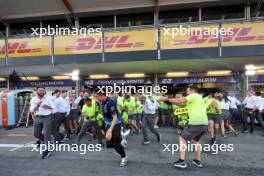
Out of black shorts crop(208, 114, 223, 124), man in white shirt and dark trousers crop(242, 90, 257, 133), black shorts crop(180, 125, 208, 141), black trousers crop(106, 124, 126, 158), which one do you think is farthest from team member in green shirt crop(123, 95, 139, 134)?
man in white shirt and dark trousers crop(242, 90, 257, 133)

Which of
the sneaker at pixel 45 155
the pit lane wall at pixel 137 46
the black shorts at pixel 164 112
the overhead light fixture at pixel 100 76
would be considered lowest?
the sneaker at pixel 45 155

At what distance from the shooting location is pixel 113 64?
39.8 feet

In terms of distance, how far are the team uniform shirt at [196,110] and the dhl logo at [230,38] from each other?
607 centimetres

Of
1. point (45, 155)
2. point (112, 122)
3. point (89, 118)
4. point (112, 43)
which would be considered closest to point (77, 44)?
point (112, 43)

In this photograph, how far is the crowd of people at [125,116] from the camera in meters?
5.17

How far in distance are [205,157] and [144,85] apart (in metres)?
8.84

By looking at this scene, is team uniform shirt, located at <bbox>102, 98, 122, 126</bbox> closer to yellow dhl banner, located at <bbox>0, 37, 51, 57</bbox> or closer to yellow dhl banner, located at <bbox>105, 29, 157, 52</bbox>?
yellow dhl banner, located at <bbox>105, 29, 157, 52</bbox>

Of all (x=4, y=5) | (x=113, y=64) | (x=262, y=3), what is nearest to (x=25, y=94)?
(x=113, y=64)

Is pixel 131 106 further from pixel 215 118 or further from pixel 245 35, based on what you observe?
pixel 245 35

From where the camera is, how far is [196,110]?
16.9 feet

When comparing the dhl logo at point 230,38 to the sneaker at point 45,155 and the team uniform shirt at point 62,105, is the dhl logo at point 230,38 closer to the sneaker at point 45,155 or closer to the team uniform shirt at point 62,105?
the team uniform shirt at point 62,105

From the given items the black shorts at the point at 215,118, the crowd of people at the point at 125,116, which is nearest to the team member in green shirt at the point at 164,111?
the crowd of people at the point at 125,116

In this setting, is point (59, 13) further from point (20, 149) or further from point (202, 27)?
point (20, 149)

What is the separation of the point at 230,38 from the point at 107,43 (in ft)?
18.5
